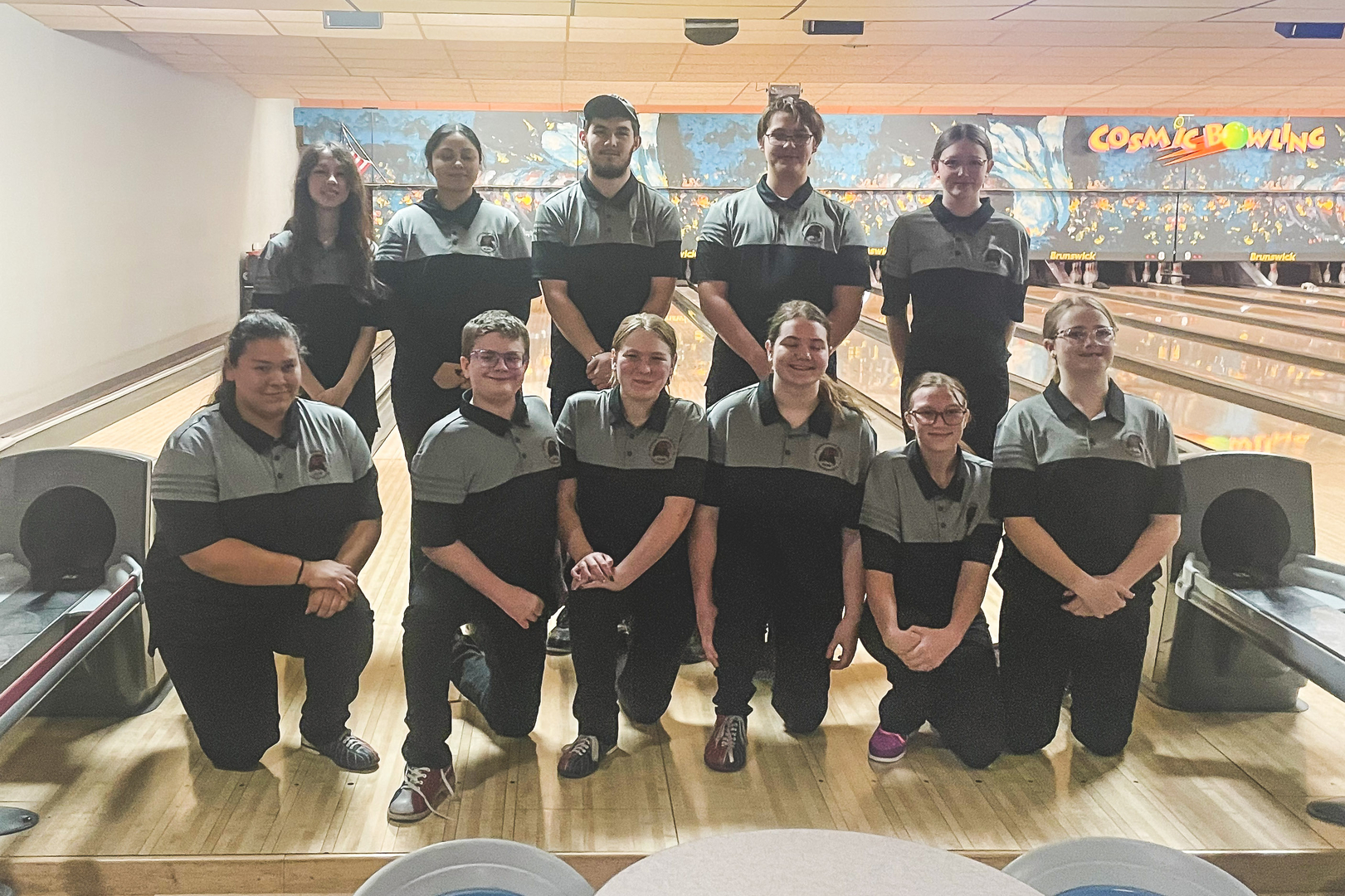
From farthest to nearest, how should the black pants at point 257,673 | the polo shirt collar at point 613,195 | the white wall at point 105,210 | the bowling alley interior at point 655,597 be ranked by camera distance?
the white wall at point 105,210
the polo shirt collar at point 613,195
the black pants at point 257,673
the bowling alley interior at point 655,597

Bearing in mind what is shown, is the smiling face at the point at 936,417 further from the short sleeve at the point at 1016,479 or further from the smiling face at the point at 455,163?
the smiling face at the point at 455,163

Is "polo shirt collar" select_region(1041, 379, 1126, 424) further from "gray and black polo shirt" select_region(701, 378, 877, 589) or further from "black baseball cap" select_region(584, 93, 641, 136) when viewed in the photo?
"black baseball cap" select_region(584, 93, 641, 136)

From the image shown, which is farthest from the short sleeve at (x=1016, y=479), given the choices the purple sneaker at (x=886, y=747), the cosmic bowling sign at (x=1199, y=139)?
the cosmic bowling sign at (x=1199, y=139)

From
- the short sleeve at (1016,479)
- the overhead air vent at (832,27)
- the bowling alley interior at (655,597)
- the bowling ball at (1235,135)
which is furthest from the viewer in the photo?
the bowling ball at (1235,135)

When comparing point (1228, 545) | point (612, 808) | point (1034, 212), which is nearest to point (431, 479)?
A: point (612, 808)

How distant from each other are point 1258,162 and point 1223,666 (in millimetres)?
8832

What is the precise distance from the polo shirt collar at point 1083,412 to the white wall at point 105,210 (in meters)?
3.97

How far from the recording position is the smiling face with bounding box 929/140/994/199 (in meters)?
2.16

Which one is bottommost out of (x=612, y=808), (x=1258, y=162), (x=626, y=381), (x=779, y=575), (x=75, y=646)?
(x=612, y=808)

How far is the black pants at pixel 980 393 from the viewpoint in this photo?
223 cm

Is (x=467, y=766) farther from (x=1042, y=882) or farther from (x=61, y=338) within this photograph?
(x=61, y=338)

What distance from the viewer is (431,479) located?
182cm

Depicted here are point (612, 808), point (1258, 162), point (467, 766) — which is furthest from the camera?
point (1258, 162)

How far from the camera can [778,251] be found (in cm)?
223
